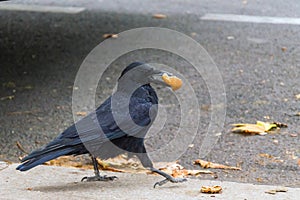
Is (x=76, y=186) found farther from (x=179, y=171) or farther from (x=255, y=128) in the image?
(x=255, y=128)

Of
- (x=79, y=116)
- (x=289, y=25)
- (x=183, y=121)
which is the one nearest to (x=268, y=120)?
(x=183, y=121)

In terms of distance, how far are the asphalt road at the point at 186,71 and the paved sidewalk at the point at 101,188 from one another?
537mm

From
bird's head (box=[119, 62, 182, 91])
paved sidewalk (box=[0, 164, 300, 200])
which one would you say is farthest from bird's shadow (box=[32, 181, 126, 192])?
bird's head (box=[119, 62, 182, 91])

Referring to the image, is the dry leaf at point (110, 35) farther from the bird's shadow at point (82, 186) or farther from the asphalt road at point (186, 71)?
the bird's shadow at point (82, 186)

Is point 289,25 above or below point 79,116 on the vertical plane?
above

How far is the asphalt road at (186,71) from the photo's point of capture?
4.38 metres

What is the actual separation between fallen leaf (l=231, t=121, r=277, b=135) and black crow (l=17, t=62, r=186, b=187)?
1.26 m

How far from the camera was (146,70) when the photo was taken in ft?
11.6

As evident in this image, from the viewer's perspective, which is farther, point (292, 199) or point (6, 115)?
point (6, 115)

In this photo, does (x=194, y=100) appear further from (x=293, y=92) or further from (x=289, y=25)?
(x=289, y=25)

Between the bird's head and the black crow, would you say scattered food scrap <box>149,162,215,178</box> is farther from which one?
the bird's head

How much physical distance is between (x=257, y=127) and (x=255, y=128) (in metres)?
0.03

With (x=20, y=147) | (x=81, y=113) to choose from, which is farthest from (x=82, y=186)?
(x=81, y=113)

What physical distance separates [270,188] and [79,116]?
1948mm
